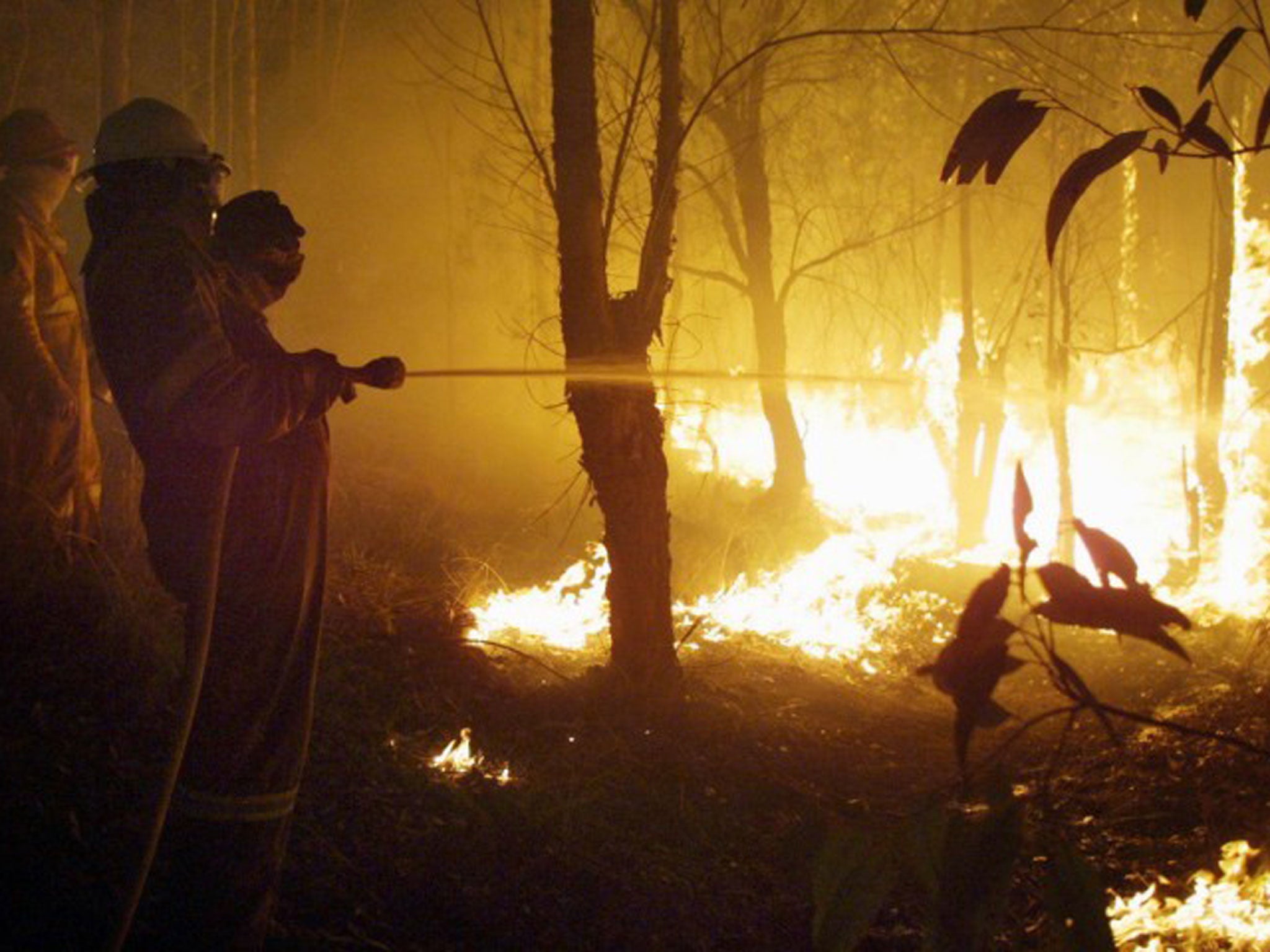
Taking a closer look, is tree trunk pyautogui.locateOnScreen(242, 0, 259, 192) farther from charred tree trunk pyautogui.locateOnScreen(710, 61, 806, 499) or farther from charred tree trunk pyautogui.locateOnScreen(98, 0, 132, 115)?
charred tree trunk pyautogui.locateOnScreen(710, 61, 806, 499)

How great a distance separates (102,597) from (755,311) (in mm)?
8590

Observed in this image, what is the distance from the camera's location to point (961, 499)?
42.7 feet

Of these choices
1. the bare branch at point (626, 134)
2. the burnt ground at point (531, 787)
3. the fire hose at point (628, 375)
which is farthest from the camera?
the bare branch at point (626, 134)

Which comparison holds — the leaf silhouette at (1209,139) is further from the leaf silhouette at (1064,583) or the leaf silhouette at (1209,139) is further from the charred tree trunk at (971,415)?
the charred tree trunk at (971,415)

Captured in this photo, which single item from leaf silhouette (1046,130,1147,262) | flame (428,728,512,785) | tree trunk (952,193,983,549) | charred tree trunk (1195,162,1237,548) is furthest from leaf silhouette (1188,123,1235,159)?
tree trunk (952,193,983,549)

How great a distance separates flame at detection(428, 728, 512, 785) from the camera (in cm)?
435

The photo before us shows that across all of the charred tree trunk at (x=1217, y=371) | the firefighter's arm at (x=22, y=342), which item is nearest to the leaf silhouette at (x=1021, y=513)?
the firefighter's arm at (x=22, y=342)

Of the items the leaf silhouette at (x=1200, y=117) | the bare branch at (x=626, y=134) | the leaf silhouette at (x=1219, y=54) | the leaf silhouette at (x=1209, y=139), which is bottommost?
the leaf silhouette at (x=1209, y=139)

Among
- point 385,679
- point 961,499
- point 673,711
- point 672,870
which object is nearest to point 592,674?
point 673,711

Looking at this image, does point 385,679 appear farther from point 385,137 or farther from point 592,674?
point 385,137

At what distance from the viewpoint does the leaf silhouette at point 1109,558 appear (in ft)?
4.41

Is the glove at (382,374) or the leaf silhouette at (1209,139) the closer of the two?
the leaf silhouette at (1209,139)

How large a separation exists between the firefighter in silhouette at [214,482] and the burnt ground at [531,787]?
532mm

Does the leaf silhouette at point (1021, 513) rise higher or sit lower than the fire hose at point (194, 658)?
higher
